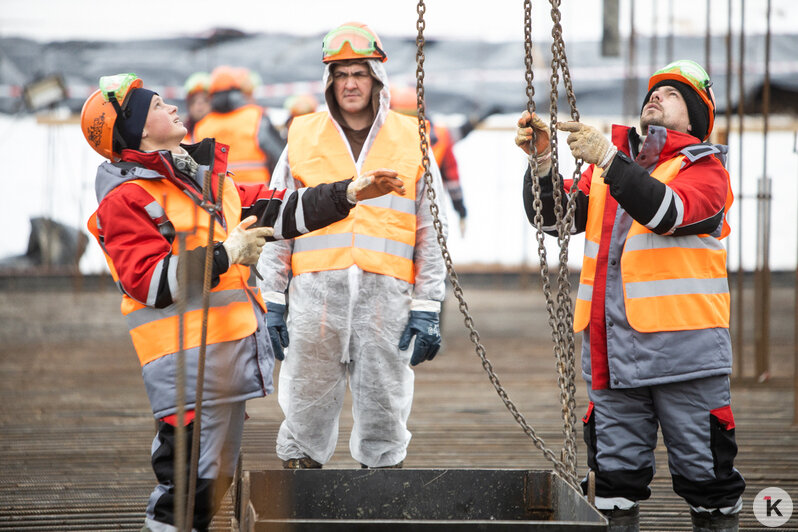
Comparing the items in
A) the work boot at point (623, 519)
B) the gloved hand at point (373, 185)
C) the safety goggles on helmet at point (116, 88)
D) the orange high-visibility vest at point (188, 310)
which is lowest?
the work boot at point (623, 519)

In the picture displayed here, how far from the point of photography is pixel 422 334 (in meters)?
3.39

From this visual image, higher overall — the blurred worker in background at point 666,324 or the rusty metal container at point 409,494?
the blurred worker in background at point 666,324

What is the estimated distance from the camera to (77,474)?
4.26 m

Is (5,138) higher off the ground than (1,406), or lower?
higher

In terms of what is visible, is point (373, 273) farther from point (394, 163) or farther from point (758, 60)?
point (758, 60)

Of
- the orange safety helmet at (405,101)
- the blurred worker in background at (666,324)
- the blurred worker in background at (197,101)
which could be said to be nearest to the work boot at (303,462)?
the blurred worker in background at (666,324)

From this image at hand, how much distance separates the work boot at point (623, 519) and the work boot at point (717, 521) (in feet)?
0.62

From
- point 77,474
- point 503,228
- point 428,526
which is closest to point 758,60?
point 503,228

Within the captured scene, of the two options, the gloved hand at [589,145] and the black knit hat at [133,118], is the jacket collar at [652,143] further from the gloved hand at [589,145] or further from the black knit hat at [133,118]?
the black knit hat at [133,118]

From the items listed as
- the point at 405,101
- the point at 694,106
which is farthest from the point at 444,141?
the point at 694,106

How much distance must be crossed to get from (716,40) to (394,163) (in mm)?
9529

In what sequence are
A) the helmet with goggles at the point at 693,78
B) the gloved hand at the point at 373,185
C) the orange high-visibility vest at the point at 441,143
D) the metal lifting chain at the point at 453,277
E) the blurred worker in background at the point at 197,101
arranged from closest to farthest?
the metal lifting chain at the point at 453,277
the gloved hand at the point at 373,185
the helmet with goggles at the point at 693,78
the orange high-visibility vest at the point at 441,143
the blurred worker in background at the point at 197,101

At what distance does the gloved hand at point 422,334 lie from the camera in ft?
11.1

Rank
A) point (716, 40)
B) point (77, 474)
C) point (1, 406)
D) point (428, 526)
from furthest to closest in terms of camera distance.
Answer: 1. point (716, 40)
2. point (1, 406)
3. point (77, 474)
4. point (428, 526)
